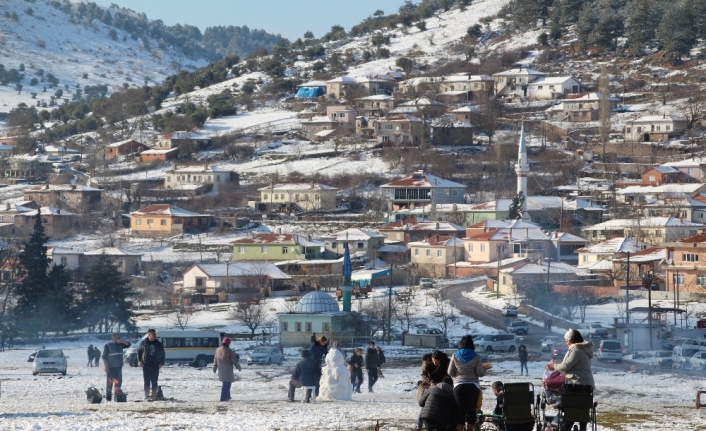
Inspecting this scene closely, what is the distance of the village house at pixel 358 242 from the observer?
224 feet

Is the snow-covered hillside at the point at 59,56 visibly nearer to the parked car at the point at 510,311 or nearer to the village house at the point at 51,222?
the village house at the point at 51,222

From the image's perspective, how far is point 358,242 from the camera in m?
68.8

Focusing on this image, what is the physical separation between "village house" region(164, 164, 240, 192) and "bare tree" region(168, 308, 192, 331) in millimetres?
34029

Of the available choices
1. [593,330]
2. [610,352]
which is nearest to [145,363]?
[610,352]

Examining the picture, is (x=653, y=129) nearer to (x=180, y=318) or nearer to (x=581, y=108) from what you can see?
(x=581, y=108)

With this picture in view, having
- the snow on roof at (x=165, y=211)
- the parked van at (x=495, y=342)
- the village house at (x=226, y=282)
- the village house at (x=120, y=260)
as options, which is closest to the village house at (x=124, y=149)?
the snow on roof at (x=165, y=211)

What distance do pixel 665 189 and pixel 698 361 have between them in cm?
4562

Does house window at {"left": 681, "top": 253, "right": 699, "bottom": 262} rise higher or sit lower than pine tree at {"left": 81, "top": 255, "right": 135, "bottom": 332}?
higher

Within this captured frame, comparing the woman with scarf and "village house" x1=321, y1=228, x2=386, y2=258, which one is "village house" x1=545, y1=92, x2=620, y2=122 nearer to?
"village house" x1=321, y1=228, x2=386, y2=258

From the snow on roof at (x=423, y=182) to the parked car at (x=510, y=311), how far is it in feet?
102

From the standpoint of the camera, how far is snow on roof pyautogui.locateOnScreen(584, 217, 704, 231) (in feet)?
225

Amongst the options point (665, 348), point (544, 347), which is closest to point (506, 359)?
point (544, 347)

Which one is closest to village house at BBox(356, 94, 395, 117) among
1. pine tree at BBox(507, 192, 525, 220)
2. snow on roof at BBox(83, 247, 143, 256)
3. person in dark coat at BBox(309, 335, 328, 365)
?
pine tree at BBox(507, 192, 525, 220)

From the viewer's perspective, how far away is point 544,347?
1474 inches
